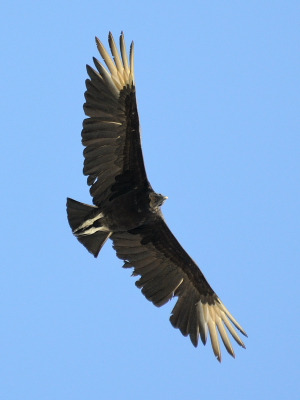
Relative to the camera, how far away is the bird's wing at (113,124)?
11.5 m

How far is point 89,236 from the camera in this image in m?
11.9

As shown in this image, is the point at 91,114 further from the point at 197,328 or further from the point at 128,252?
the point at 197,328

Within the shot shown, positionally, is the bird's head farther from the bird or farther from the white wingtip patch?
the white wingtip patch

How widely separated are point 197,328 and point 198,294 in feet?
1.99

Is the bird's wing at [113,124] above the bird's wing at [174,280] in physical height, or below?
above

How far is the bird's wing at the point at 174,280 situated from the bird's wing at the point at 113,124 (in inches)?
44.0

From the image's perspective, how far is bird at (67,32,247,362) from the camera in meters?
11.5

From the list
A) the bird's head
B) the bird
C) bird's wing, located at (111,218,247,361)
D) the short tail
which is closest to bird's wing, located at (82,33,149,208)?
the bird

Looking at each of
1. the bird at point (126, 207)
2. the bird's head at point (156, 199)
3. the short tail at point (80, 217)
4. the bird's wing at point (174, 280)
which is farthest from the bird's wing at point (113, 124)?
the bird's wing at point (174, 280)

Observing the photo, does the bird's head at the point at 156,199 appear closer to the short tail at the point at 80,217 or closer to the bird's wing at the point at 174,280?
the bird's wing at the point at 174,280

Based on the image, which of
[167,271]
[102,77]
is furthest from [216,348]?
[102,77]

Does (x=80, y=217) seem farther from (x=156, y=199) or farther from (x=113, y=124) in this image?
(x=113, y=124)

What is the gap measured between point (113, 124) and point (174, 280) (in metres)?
2.95

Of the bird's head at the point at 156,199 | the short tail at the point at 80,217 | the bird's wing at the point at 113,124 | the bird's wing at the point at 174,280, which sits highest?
the bird's wing at the point at 113,124
